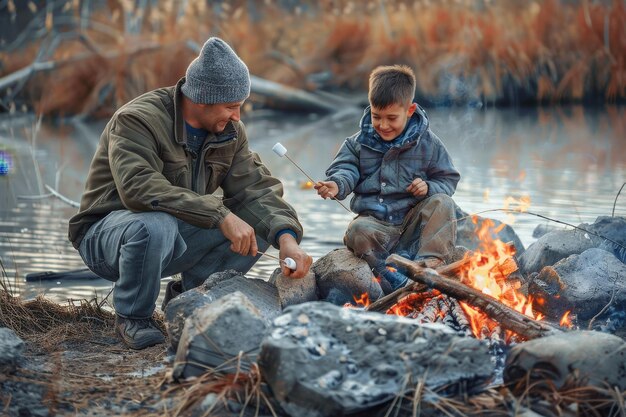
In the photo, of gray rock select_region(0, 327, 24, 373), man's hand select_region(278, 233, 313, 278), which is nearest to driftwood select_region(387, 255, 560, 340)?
man's hand select_region(278, 233, 313, 278)

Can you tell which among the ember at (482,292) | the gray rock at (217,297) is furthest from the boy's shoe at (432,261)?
the gray rock at (217,297)

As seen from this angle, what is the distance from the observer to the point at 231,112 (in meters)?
5.27

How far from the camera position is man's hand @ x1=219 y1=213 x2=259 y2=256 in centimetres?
493

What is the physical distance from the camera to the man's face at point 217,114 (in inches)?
206

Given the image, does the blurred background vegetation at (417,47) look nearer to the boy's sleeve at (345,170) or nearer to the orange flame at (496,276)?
the boy's sleeve at (345,170)

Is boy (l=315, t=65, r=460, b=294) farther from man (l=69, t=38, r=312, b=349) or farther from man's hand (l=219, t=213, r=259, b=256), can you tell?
man's hand (l=219, t=213, r=259, b=256)

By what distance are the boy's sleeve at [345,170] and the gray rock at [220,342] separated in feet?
5.40

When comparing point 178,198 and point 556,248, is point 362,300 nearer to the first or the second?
point 178,198

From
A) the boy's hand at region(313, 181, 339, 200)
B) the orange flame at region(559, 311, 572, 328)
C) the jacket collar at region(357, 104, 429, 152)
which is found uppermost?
the jacket collar at region(357, 104, 429, 152)

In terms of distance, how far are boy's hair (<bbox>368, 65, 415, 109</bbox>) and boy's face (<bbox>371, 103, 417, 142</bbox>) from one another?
0.08ft

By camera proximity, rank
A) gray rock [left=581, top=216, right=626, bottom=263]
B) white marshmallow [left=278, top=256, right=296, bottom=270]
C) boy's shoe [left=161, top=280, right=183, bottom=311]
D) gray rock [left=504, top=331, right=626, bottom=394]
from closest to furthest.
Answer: gray rock [left=504, top=331, right=626, bottom=394] < white marshmallow [left=278, top=256, right=296, bottom=270] < boy's shoe [left=161, top=280, right=183, bottom=311] < gray rock [left=581, top=216, right=626, bottom=263]

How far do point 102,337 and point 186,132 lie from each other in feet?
3.52

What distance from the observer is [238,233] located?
4.92 m

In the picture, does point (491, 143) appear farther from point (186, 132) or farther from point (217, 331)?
point (217, 331)
